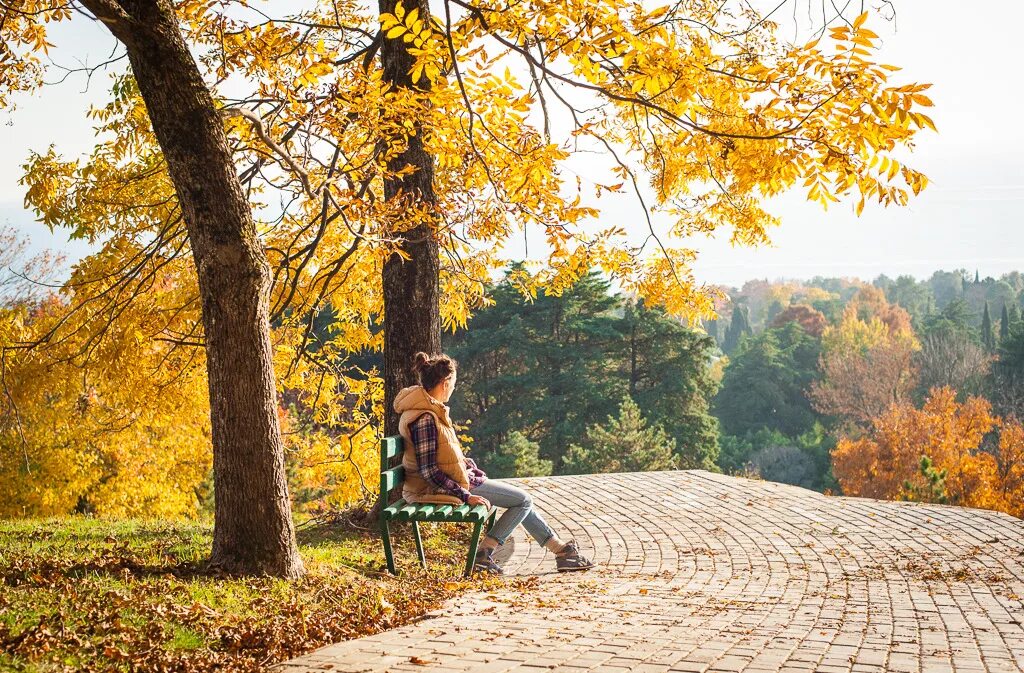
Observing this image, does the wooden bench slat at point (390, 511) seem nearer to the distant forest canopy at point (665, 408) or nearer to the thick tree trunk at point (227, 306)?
the thick tree trunk at point (227, 306)

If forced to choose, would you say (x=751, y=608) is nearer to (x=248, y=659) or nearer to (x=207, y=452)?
(x=248, y=659)

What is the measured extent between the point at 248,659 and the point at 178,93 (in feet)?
10.2

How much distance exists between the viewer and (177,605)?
4699 millimetres

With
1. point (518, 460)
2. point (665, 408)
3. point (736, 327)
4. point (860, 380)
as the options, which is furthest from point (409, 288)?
point (736, 327)

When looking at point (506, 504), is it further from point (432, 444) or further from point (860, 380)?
point (860, 380)

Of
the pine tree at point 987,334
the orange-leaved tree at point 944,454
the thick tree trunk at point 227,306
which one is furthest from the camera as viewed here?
the pine tree at point 987,334

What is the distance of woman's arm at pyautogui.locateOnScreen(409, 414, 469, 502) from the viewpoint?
6.49 meters

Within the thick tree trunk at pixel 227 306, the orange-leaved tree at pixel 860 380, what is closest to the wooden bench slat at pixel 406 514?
the thick tree trunk at pixel 227 306

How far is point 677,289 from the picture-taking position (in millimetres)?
9211

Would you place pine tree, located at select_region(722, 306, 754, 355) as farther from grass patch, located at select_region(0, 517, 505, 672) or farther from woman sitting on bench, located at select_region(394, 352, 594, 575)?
grass patch, located at select_region(0, 517, 505, 672)

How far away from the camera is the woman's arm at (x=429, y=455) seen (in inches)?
256

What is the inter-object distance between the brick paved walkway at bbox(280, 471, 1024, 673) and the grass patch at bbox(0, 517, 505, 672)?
1.04 ft

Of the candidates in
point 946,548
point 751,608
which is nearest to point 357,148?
point 751,608

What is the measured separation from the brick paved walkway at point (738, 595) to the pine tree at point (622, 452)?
20953 millimetres
